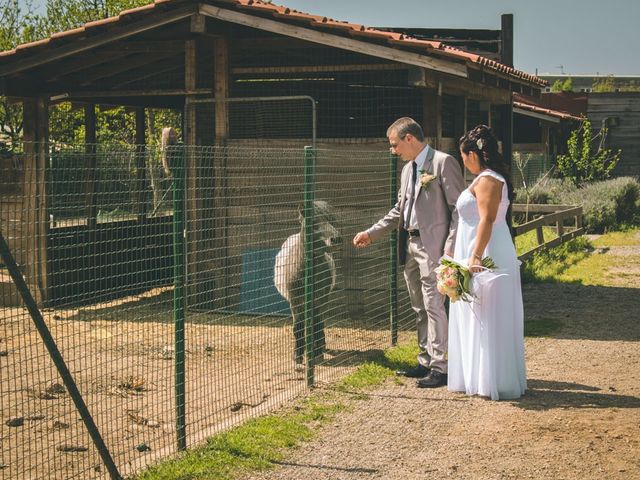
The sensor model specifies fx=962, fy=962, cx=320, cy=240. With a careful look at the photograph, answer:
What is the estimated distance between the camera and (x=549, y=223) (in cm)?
1656

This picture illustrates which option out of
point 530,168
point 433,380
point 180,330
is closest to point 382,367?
point 433,380

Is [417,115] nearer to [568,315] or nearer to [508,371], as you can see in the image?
[568,315]

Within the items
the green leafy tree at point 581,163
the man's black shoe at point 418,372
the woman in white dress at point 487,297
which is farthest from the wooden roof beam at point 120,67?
the green leafy tree at point 581,163

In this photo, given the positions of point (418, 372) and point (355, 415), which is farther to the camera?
point (418, 372)

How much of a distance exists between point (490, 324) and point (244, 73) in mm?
6348

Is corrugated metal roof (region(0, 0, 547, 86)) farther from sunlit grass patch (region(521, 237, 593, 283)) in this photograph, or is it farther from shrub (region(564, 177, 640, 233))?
shrub (region(564, 177, 640, 233))

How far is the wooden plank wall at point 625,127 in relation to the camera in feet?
108

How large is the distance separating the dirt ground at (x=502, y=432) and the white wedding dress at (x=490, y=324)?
0.16 meters

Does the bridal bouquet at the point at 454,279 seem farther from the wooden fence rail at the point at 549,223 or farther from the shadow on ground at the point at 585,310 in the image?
the wooden fence rail at the point at 549,223

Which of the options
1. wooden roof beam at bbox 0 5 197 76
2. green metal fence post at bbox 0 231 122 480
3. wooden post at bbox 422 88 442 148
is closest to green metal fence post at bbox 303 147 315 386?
green metal fence post at bbox 0 231 122 480

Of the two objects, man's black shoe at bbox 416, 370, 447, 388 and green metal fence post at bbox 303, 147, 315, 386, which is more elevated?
A: green metal fence post at bbox 303, 147, 315, 386

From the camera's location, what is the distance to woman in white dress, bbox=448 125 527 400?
7.50 meters

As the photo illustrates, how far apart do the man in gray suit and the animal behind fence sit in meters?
0.78

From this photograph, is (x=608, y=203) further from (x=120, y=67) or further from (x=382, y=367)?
(x=382, y=367)
